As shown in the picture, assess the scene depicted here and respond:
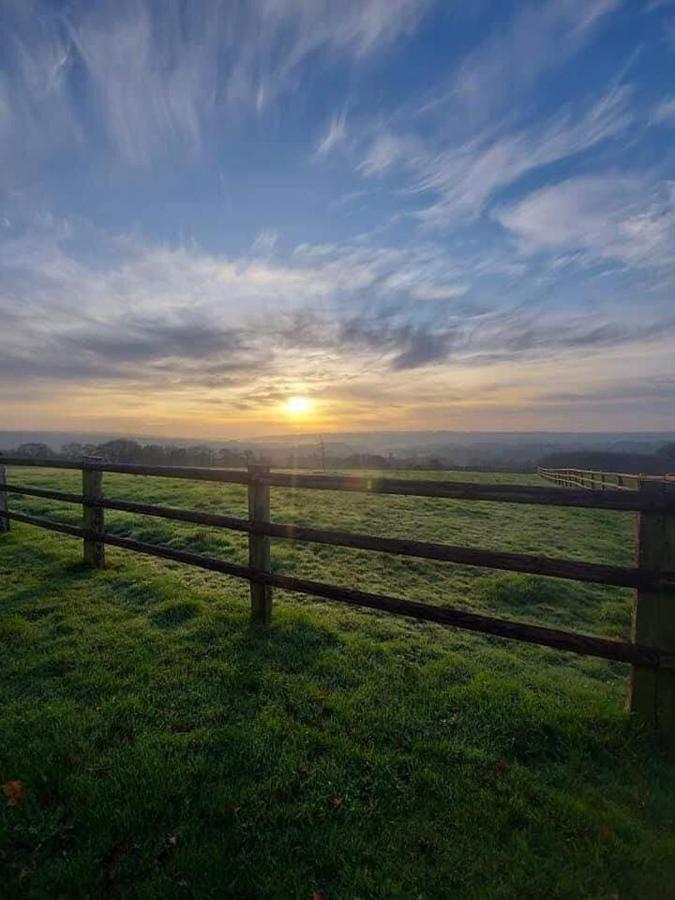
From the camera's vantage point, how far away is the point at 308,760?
142 inches

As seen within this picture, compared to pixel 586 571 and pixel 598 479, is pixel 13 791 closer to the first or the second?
pixel 586 571

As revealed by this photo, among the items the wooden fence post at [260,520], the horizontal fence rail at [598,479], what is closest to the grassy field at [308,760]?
the wooden fence post at [260,520]

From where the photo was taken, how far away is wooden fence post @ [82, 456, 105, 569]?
7.95m

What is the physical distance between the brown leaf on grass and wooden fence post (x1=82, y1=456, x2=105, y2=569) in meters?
5.01

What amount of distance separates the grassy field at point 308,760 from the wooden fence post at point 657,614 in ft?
0.79

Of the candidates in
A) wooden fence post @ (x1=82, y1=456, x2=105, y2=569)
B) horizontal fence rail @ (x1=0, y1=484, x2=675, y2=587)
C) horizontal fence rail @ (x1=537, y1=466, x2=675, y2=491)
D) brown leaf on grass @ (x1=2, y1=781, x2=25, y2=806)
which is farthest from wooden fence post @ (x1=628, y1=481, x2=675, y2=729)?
horizontal fence rail @ (x1=537, y1=466, x2=675, y2=491)

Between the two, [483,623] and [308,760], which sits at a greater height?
[483,623]

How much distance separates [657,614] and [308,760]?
2768 millimetres

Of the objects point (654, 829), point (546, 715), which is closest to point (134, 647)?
point (546, 715)

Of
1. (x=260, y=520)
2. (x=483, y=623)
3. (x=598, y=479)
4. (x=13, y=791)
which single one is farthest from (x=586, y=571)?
(x=598, y=479)

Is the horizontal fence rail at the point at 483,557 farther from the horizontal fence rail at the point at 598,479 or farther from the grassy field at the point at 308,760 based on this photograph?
the horizontal fence rail at the point at 598,479

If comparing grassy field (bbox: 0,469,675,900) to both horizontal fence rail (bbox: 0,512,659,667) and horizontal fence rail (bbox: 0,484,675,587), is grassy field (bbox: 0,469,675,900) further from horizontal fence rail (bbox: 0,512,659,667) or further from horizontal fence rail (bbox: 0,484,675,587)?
horizontal fence rail (bbox: 0,484,675,587)

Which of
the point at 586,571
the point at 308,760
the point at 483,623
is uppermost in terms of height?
the point at 586,571

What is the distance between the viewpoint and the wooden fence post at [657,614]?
3.82m
